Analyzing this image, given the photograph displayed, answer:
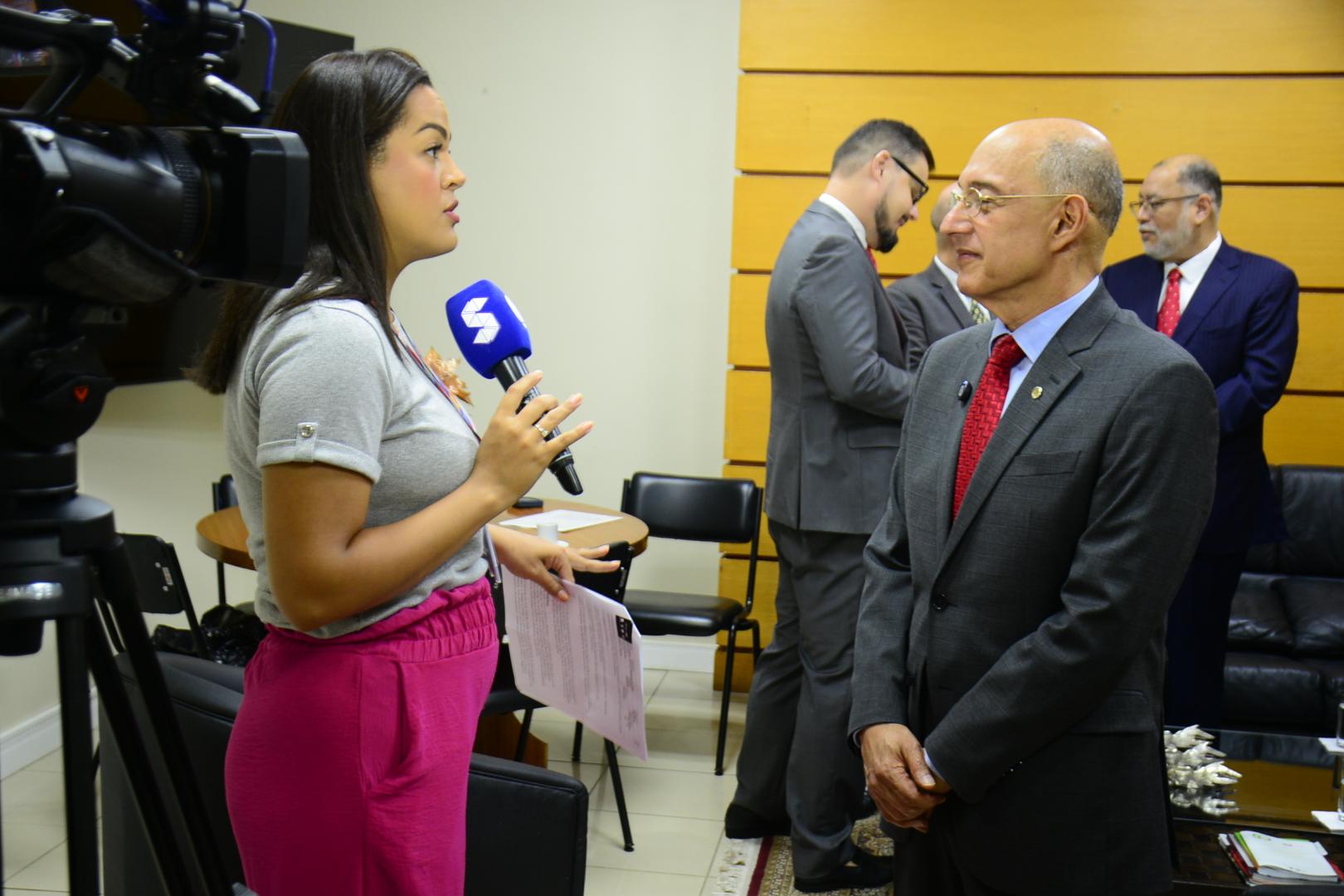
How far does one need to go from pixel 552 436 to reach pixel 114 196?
72 centimetres

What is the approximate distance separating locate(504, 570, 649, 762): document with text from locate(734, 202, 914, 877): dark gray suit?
147 cm

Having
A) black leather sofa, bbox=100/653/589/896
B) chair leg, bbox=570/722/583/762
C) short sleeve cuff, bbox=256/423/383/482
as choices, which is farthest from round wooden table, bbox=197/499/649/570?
short sleeve cuff, bbox=256/423/383/482

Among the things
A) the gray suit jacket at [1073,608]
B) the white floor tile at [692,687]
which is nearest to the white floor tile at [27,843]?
the white floor tile at [692,687]

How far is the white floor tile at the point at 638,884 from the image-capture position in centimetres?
321

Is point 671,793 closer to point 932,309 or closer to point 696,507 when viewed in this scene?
point 696,507

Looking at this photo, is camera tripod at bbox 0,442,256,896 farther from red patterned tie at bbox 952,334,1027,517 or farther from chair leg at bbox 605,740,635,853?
chair leg at bbox 605,740,635,853

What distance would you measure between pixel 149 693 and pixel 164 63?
1.51 feet

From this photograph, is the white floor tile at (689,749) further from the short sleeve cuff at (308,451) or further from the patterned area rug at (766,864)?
the short sleeve cuff at (308,451)

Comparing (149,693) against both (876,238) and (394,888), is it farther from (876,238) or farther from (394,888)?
(876,238)

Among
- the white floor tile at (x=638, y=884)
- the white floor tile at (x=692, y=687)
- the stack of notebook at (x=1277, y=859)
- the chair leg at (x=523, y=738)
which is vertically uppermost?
the stack of notebook at (x=1277, y=859)

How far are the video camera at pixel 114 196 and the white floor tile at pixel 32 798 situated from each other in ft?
10.4

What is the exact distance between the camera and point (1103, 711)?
68.2 inches

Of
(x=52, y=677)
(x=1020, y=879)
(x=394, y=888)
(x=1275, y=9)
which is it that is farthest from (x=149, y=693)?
(x=1275, y=9)

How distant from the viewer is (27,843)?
3.44 metres
